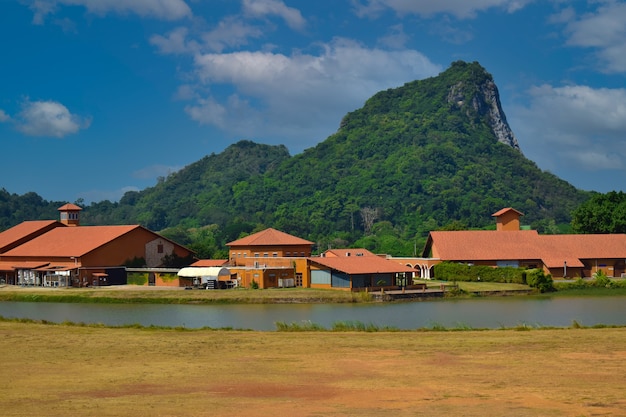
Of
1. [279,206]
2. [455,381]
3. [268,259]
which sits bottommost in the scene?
[455,381]

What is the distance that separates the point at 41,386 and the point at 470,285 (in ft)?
114

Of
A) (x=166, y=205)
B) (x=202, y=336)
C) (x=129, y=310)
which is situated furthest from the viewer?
(x=166, y=205)

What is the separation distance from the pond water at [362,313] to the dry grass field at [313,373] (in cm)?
604

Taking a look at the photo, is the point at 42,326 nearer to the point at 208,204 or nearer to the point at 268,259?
the point at 268,259

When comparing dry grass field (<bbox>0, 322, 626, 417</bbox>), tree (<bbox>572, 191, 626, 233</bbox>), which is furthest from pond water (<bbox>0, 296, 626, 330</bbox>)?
tree (<bbox>572, 191, 626, 233</bbox>)

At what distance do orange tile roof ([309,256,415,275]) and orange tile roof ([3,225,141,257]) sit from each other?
14136 millimetres

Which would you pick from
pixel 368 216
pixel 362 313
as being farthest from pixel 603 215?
pixel 368 216

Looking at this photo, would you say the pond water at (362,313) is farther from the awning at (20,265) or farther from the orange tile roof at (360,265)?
the awning at (20,265)

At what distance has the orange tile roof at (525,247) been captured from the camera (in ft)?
175

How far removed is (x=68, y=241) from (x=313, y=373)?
134ft

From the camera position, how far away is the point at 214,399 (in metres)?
14.3

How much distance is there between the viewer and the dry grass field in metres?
13.7

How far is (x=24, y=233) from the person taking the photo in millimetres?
58812

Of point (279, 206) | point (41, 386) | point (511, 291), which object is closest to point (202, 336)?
point (41, 386)
